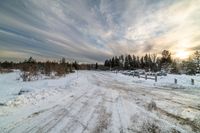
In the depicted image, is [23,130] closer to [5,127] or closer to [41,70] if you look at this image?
[5,127]

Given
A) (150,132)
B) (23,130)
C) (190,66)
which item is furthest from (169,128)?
(190,66)

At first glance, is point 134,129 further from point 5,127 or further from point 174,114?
point 5,127

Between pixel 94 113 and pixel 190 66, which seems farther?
pixel 190 66

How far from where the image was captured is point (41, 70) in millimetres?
26969

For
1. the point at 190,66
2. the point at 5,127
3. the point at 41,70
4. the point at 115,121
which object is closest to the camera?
the point at 5,127

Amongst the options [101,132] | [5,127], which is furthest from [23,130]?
[101,132]

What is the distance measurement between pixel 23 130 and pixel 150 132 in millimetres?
3618

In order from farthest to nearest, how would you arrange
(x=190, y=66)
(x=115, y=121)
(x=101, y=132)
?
1. (x=190, y=66)
2. (x=115, y=121)
3. (x=101, y=132)

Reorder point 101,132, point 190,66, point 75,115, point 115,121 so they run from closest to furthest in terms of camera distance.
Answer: point 101,132, point 115,121, point 75,115, point 190,66

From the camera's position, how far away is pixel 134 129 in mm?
3992

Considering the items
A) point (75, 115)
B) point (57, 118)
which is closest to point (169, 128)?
point (75, 115)

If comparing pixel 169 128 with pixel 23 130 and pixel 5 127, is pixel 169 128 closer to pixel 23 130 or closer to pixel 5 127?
pixel 23 130

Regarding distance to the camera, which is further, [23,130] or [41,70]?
[41,70]

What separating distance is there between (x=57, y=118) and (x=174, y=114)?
4608mm
